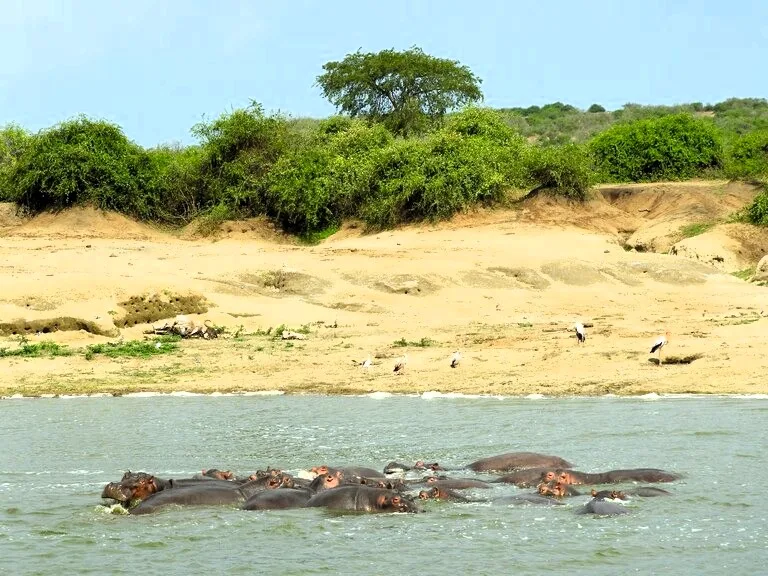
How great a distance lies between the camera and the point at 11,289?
69.8ft

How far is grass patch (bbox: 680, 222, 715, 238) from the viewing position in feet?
96.6

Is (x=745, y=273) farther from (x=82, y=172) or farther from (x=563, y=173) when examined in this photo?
(x=82, y=172)

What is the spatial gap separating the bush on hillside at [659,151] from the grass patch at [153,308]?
1945 centimetres

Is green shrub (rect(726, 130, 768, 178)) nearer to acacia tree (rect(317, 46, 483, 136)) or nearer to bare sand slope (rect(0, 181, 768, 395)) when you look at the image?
bare sand slope (rect(0, 181, 768, 395))

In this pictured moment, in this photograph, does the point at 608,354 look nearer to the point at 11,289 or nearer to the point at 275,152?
the point at 11,289

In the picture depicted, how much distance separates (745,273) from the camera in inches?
1024

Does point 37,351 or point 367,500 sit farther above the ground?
point 37,351

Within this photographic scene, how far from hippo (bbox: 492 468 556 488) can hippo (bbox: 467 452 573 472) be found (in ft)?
1.00

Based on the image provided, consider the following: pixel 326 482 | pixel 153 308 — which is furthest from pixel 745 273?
pixel 326 482

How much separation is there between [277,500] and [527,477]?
7.77ft

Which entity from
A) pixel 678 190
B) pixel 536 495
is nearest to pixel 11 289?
pixel 536 495

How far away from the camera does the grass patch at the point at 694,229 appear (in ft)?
96.6

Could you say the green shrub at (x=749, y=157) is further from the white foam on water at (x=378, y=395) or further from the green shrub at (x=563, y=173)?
the white foam on water at (x=378, y=395)

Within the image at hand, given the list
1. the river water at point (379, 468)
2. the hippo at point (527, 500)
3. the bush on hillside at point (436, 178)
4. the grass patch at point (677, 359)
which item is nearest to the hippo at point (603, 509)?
the river water at point (379, 468)
